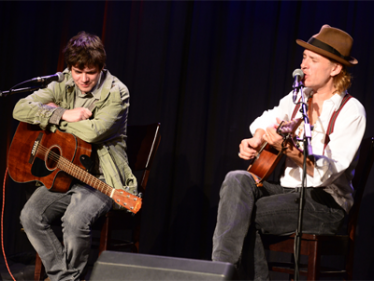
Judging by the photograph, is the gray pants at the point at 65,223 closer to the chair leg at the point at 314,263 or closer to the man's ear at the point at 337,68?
the chair leg at the point at 314,263

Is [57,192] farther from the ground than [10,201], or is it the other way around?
[57,192]

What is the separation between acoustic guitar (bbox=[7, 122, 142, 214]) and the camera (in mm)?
2568

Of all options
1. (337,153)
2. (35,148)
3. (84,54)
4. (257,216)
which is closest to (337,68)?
(337,153)

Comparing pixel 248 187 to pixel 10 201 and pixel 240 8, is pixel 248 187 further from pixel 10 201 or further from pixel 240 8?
pixel 10 201

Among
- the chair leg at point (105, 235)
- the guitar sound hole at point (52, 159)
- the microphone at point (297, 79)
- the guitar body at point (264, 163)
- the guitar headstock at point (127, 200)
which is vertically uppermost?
the microphone at point (297, 79)

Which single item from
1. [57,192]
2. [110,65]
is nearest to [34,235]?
[57,192]

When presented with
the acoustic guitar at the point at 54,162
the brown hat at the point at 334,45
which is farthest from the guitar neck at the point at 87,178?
the brown hat at the point at 334,45

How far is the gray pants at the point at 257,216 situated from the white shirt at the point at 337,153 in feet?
0.35

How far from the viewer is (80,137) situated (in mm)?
A: 2639

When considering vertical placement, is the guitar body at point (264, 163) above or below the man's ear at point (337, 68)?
below

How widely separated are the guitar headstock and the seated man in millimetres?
74

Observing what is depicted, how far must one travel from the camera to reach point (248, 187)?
2.25m

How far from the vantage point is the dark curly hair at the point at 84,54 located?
2752 mm

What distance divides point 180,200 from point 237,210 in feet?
5.22
